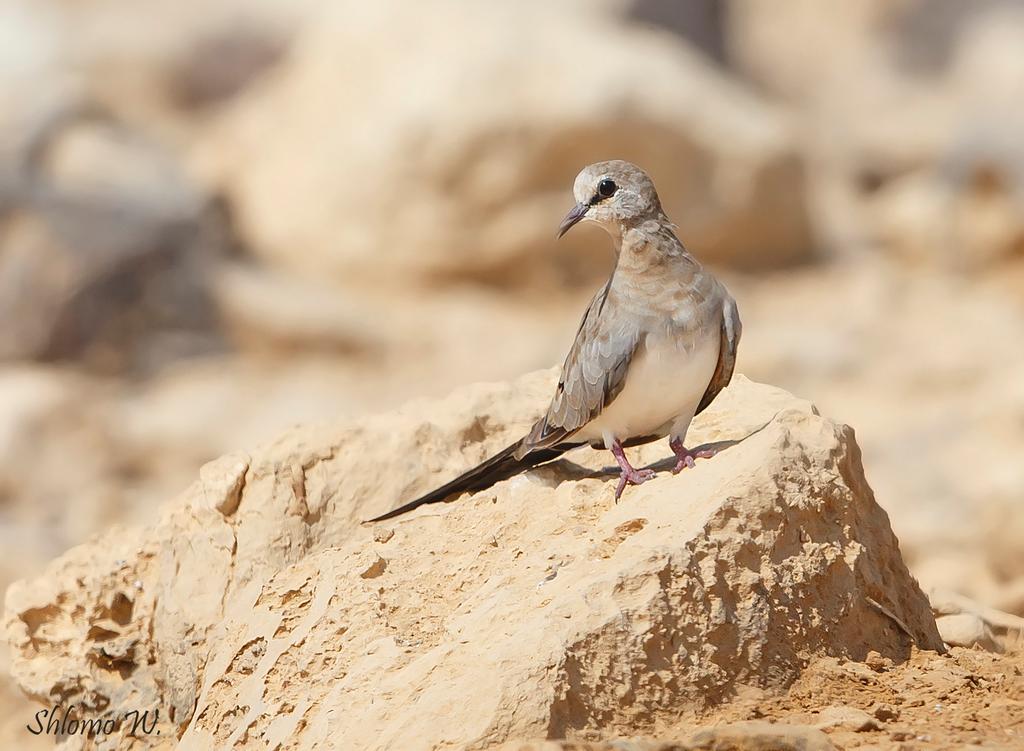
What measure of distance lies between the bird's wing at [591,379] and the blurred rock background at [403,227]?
5.10m

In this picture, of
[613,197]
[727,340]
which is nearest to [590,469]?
[727,340]

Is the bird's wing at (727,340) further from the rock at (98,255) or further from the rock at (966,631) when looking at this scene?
the rock at (98,255)

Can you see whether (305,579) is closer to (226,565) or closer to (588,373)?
(226,565)

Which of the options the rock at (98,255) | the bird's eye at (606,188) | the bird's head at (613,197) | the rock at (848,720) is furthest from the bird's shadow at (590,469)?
the rock at (98,255)

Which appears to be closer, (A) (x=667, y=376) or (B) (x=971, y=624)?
(A) (x=667, y=376)

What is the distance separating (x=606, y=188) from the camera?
4574 millimetres

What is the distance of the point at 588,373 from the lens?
456cm

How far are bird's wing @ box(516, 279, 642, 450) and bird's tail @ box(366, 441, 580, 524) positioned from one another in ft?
0.32

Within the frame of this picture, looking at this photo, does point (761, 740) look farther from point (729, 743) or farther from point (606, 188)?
point (606, 188)

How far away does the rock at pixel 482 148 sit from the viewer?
11766mm

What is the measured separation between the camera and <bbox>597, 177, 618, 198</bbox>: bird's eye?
180 inches

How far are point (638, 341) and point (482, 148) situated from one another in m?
7.50

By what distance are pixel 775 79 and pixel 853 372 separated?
16.7 feet

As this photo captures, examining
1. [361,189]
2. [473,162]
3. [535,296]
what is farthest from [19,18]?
[535,296]
